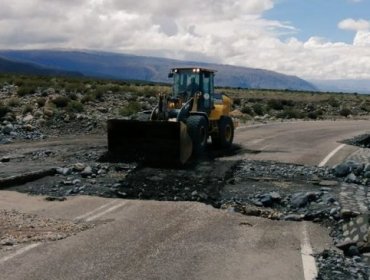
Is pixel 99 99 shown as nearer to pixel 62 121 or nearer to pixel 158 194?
pixel 62 121

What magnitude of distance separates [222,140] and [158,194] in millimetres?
7659

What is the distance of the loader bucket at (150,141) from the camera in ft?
51.6

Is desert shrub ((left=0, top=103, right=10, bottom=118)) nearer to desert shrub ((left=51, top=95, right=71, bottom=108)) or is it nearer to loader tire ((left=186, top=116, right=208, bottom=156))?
desert shrub ((left=51, top=95, right=71, bottom=108))

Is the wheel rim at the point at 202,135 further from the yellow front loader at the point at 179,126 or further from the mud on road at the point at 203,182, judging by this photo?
the mud on road at the point at 203,182

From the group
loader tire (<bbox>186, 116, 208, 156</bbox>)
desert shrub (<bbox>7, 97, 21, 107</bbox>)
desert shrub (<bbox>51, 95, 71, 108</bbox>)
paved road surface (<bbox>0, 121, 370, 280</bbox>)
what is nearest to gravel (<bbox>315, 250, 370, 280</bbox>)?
paved road surface (<bbox>0, 121, 370, 280</bbox>)

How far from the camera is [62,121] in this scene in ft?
92.7

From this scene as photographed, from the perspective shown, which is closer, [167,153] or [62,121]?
[167,153]

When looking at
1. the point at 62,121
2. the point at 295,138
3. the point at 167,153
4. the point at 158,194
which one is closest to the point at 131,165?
the point at 167,153

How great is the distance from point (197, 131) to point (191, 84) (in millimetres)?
2365

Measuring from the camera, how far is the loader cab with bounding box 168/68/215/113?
18.7m

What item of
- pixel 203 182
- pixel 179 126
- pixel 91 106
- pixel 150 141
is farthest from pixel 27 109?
pixel 203 182

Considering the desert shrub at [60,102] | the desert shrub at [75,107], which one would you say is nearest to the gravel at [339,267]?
the desert shrub at [75,107]

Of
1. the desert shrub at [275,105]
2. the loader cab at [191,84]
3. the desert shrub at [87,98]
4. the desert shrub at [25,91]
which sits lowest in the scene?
the desert shrub at [275,105]

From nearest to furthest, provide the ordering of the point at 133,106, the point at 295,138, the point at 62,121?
the point at 295,138
the point at 62,121
the point at 133,106
